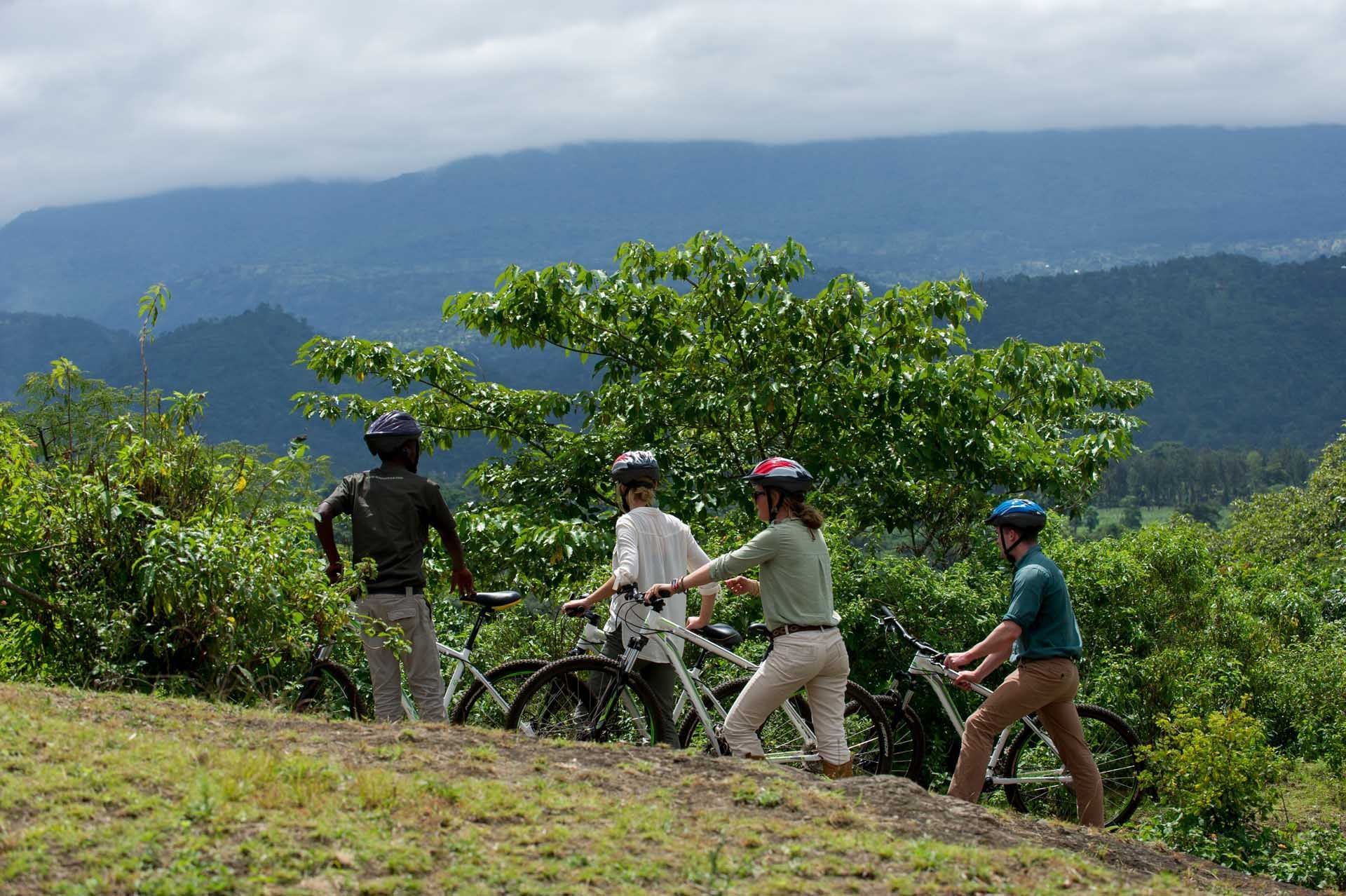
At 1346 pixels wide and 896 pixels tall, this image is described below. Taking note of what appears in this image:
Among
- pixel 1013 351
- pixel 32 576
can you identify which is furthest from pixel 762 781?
pixel 1013 351

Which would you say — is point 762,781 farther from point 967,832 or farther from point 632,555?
point 632,555

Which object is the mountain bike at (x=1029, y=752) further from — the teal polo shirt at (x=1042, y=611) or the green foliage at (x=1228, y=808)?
the teal polo shirt at (x=1042, y=611)

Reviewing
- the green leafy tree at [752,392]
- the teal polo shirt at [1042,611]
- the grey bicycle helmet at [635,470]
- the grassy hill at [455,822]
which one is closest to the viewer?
the grassy hill at [455,822]

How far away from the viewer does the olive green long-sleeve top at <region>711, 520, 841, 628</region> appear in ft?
22.3

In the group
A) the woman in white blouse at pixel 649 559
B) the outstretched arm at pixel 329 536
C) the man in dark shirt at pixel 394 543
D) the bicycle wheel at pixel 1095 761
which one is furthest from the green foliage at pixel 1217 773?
the outstretched arm at pixel 329 536

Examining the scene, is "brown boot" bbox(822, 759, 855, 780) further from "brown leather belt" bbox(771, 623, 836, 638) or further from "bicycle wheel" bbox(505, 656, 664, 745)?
"bicycle wheel" bbox(505, 656, 664, 745)

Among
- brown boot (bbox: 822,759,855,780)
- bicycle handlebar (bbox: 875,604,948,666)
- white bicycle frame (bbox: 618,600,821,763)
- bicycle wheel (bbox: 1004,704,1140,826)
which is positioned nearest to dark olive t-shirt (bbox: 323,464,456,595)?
white bicycle frame (bbox: 618,600,821,763)

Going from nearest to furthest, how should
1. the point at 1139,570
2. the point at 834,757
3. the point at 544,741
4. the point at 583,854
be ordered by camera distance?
the point at 583,854 → the point at 544,741 → the point at 834,757 → the point at 1139,570

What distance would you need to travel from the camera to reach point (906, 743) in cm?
838

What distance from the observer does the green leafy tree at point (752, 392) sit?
1338 cm

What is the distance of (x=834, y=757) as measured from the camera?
7066 millimetres

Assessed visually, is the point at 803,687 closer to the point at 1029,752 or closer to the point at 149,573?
the point at 1029,752

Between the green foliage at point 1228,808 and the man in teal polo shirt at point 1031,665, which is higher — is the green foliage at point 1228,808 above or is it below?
below

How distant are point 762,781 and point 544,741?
3.92ft
